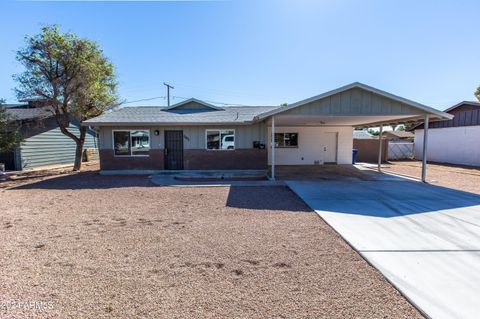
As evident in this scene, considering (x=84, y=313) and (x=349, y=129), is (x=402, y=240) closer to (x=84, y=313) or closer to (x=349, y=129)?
(x=84, y=313)

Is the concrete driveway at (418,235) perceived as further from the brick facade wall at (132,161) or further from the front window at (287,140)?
the front window at (287,140)

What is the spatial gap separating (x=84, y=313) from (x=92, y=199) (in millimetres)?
5763

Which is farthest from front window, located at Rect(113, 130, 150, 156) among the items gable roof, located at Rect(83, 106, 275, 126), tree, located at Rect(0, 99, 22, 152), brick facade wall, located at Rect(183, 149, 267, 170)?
tree, located at Rect(0, 99, 22, 152)

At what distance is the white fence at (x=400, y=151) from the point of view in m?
21.9

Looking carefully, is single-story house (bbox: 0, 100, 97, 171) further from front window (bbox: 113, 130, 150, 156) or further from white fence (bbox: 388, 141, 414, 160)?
white fence (bbox: 388, 141, 414, 160)

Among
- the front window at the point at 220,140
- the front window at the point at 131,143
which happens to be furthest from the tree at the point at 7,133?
the front window at the point at 220,140

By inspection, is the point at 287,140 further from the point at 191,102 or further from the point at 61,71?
the point at 61,71

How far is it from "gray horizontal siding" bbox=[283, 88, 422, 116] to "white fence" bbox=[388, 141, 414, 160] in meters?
14.2

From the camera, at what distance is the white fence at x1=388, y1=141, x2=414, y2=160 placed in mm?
21938

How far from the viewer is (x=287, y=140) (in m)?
16.0

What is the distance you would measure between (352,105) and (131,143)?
10.2 meters

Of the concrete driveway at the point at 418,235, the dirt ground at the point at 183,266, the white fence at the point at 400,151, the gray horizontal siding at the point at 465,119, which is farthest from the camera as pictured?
the white fence at the point at 400,151

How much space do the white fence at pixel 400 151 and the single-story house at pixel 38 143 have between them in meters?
25.1

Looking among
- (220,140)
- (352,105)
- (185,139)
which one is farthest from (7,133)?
(352,105)
